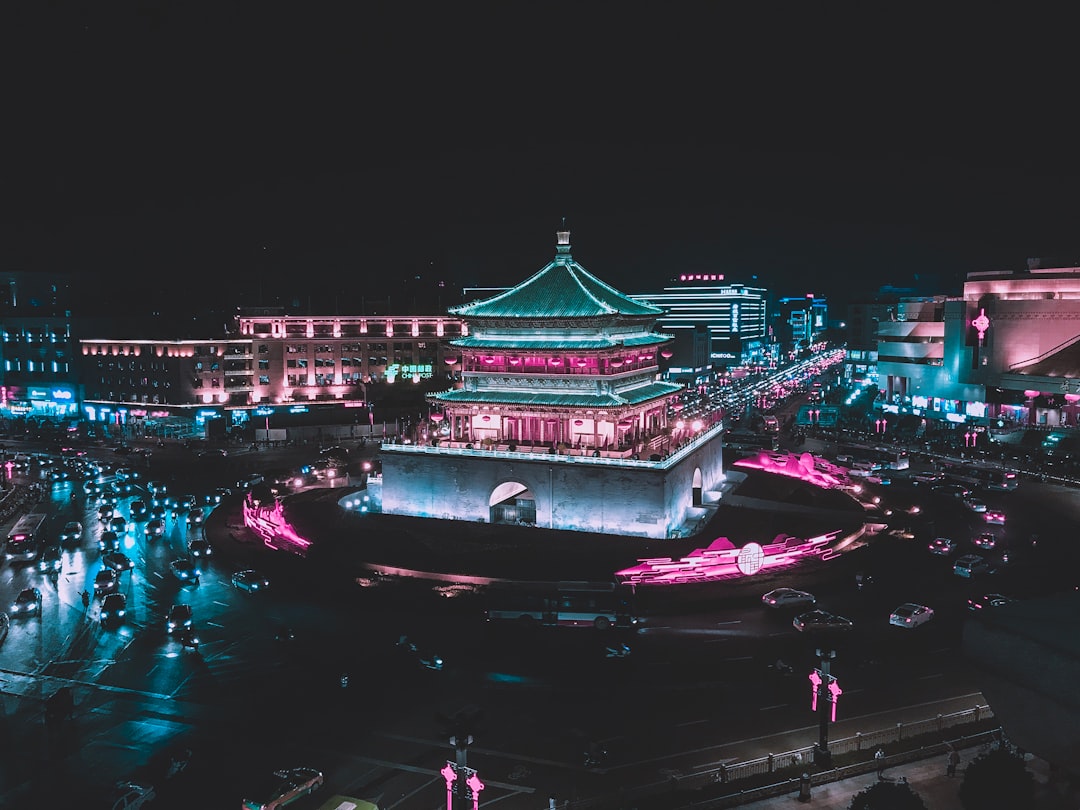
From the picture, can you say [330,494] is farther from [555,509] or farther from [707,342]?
[707,342]

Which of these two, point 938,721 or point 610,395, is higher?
point 610,395

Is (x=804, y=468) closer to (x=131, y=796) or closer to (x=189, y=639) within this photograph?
(x=189, y=639)

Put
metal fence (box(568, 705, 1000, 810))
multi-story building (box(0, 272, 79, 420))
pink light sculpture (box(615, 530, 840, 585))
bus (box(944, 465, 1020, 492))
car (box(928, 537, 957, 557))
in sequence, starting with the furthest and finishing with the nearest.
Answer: multi-story building (box(0, 272, 79, 420)) → bus (box(944, 465, 1020, 492)) → car (box(928, 537, 957, 557)) → pink light sculpture (box(615, 530, 840, 585)) → metal fence (box(568, 705, 1000, 810))

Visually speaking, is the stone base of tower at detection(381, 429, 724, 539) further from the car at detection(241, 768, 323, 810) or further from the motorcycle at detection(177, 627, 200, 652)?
the car at detection(241, 768, 323, 810)

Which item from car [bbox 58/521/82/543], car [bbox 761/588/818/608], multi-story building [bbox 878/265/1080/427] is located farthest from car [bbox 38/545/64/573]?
multi-story building [bbox 878/265/1080/427]

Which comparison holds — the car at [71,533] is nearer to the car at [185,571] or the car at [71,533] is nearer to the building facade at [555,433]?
the car at [185,571]

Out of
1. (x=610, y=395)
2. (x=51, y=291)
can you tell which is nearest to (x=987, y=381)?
(x=610, y=395)

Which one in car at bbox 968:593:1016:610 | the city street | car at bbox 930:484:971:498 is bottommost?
the city street
